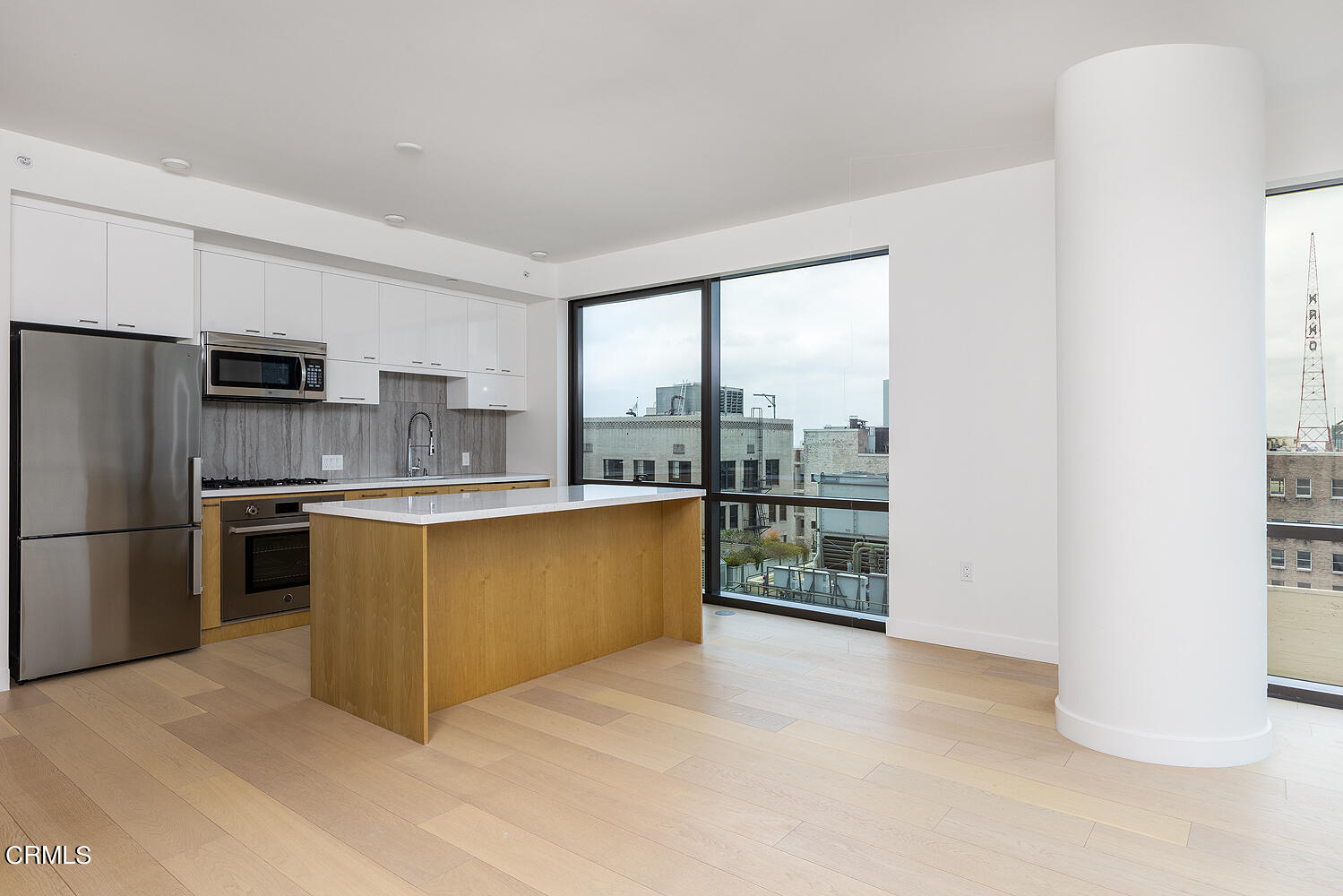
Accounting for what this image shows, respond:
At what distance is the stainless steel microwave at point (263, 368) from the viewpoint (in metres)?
4.48

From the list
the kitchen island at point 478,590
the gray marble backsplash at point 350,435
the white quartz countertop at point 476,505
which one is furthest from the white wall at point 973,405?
the gray marble backsplash at point 350,435

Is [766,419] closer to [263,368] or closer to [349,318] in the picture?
[349,318]

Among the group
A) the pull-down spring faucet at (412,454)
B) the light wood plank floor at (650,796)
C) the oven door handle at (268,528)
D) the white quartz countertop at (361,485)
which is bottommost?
the light wood plank floor at (650,796)

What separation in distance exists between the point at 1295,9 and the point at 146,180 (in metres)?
4.98

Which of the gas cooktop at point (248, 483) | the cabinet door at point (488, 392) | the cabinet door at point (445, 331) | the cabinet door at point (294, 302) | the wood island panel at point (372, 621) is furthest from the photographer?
the cabinet door at point (488, 392)

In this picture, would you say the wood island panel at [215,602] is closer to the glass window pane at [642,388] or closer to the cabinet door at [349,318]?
the cabinet door at [349,318]

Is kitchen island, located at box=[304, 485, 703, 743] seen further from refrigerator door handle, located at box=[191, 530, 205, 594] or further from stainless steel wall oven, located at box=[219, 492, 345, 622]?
stainless steel wall oven, located at box=[219, 492, 345, 622]

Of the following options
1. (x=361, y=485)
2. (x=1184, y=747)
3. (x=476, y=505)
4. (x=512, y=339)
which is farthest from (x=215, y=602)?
(x=1184, y=747)

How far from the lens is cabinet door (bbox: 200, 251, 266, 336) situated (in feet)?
14.7

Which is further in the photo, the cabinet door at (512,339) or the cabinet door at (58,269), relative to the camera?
the cabinet door at (512,339)

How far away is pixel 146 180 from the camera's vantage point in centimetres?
398

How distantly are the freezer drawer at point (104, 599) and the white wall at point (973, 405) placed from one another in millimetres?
3859

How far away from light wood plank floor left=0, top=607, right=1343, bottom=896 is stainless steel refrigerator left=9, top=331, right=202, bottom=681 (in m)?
0.31

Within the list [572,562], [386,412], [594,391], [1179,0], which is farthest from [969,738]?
[386,412]
